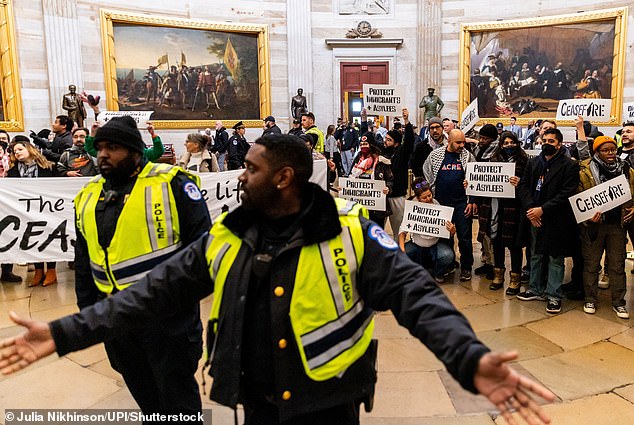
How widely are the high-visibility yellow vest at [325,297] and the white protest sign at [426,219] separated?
15.8 ft

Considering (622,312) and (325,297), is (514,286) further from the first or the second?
(325,297)

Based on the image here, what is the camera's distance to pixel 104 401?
399 centimetres

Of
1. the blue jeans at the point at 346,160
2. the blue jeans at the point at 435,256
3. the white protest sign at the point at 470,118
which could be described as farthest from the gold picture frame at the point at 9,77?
the blue jeans at the point at 435,256

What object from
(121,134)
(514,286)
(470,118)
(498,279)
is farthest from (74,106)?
(121,134)

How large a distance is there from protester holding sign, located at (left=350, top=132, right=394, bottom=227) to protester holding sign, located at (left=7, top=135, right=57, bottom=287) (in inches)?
170

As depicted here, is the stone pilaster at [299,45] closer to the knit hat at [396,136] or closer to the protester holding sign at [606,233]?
the knit hat at [396,136]

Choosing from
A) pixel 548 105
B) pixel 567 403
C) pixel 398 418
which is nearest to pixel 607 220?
pixel 567 403

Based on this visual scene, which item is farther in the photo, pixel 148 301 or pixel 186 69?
pixel 186 69

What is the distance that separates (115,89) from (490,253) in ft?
42.9

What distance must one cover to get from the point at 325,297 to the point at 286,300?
14cm

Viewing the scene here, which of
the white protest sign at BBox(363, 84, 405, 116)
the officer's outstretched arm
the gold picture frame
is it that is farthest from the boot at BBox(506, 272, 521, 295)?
the gold picture frame

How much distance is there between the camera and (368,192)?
7.36 meters

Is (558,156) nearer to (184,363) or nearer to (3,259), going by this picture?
(184,363)

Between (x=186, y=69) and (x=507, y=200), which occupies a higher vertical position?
(x=186, y=69)
